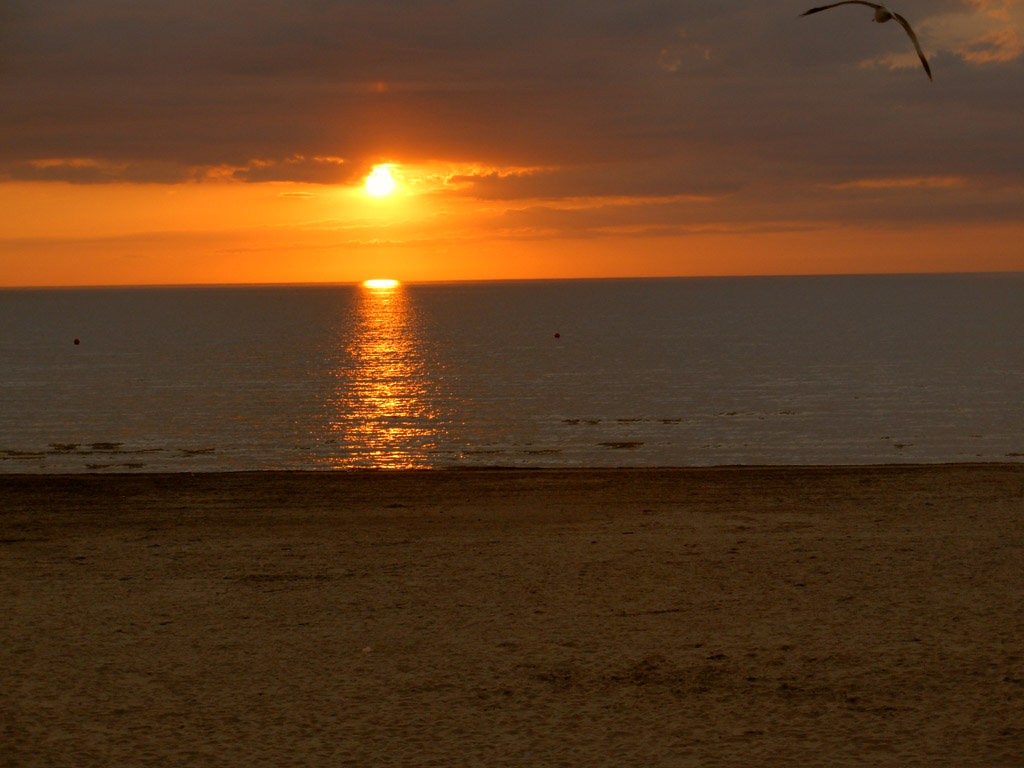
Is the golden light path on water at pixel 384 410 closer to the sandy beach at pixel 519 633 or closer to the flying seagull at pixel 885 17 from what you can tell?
the sandy beach at pixel 519 633

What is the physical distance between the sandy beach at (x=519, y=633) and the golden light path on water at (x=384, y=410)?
572 inches

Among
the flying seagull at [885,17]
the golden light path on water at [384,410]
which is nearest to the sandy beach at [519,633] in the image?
the flying seagull at [885,17]

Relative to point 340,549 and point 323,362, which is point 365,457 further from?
point 323,362

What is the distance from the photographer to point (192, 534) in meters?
16.2

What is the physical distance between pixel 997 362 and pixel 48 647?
6616cm

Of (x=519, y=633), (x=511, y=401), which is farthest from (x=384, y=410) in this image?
(x=519, y=633)

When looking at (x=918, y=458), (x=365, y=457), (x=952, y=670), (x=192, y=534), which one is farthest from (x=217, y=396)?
(x=952, y=670)

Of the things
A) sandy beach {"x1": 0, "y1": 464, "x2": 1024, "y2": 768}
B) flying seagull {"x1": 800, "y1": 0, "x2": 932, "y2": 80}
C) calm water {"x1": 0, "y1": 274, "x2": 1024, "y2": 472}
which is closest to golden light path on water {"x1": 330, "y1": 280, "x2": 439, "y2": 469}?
calm water {"x1": 0, "y1": 274, "x2": 1024, "y2": 472}

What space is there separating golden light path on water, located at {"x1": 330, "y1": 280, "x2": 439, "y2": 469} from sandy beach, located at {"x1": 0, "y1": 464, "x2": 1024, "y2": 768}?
1453 centimetres

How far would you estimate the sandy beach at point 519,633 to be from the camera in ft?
26.8

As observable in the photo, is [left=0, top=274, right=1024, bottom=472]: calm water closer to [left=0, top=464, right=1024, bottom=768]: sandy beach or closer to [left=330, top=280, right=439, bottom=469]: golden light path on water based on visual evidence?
[left=330, top=280, right=439, bottom=469]: golden light path on water

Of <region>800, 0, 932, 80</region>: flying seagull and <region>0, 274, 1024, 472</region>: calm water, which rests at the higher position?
<region>800, 0, 932, 80</region>: flying seagull

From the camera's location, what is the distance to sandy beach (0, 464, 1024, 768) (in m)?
8.16

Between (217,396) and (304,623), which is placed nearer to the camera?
(304,623)
